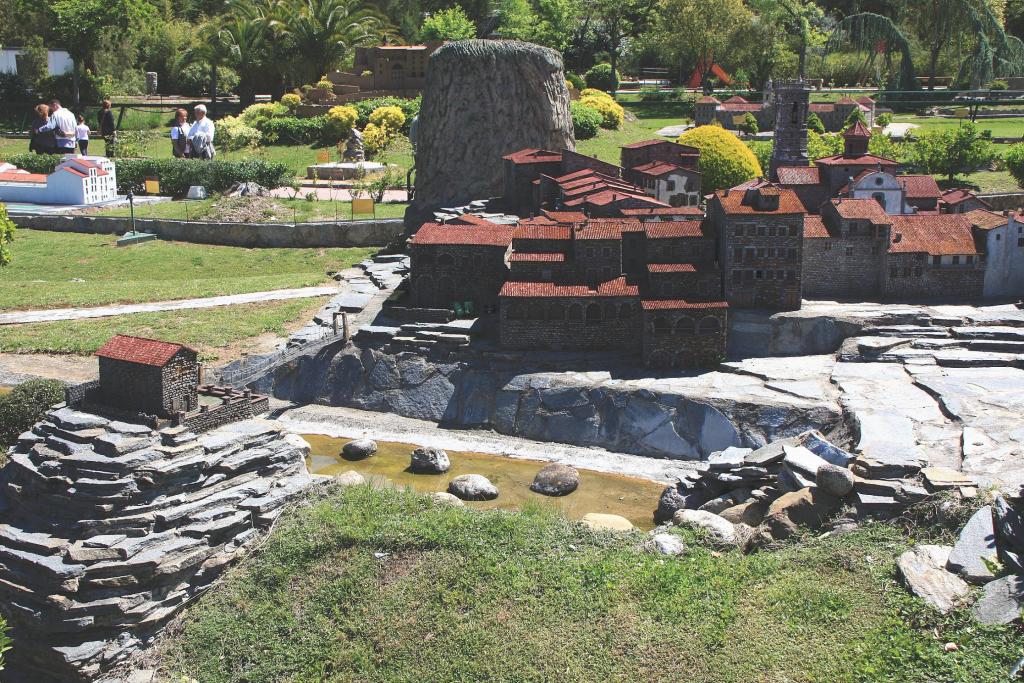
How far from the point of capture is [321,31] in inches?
2995

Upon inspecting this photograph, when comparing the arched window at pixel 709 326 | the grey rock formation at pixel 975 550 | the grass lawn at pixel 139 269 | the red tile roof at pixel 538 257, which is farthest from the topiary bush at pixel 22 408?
the grey rock formation at pixel 975 550

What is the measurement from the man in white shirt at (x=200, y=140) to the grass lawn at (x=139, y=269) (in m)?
11.2

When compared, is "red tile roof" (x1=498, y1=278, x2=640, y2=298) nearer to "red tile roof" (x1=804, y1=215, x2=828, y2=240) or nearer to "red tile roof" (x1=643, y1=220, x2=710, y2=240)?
"red tile roof" (x1=643, y1=220, x2=710, y2=240)

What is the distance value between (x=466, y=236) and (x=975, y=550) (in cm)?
2051

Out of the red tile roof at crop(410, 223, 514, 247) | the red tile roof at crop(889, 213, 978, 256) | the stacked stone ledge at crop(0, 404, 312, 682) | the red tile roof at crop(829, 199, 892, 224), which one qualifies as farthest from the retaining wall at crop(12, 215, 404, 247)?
the stacked stone ledge at crop(0, 404, 312, 682)

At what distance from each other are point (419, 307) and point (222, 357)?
21.4 feet

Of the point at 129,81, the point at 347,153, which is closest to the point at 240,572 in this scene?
the point at 347,153

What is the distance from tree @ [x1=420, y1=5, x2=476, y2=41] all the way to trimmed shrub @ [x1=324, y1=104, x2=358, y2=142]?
10.6 m

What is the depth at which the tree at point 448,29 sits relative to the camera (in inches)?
2980

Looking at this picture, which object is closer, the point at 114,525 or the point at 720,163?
the point at 114,525

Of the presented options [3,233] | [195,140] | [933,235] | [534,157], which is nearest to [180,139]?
[195,140]

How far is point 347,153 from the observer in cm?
6341

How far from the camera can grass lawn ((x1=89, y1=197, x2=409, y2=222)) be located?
2138 inches

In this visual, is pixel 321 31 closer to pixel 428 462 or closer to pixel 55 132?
pixel 55 132
